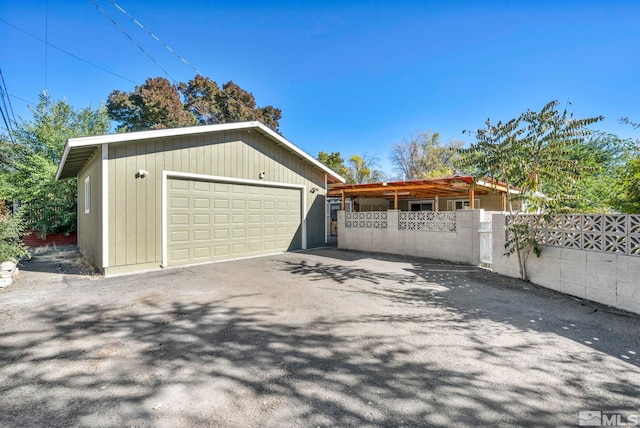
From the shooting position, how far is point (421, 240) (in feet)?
28.4

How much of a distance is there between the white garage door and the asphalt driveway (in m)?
2.44

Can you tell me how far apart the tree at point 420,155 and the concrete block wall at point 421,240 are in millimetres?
15918

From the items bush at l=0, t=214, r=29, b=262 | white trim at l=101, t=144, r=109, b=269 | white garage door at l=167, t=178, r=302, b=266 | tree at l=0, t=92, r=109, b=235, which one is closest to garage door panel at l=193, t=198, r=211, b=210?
white garage door at l=167, t=178, r=302, b=266

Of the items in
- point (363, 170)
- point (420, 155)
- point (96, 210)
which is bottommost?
point (96, 210)

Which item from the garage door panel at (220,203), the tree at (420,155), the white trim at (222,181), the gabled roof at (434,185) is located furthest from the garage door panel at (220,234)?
the tree at (420,155)

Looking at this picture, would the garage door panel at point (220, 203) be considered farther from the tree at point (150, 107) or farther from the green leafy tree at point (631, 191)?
the tree at point (150, 107)

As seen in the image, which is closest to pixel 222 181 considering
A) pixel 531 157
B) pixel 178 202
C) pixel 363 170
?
pixel 178 202

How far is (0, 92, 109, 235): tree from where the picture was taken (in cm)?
1210

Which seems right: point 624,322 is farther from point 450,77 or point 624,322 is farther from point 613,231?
point 450,77

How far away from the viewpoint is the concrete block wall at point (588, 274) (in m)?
3.94

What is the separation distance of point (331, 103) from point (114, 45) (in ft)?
40.0

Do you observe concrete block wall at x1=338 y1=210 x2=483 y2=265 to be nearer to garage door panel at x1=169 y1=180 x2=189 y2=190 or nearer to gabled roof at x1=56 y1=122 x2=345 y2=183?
gabled roof at x1=56 y1=122 x2=345 y2=183

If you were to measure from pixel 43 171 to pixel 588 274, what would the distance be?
707 inches

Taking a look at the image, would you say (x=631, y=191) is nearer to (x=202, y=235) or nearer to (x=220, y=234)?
(x=220, y=234)
